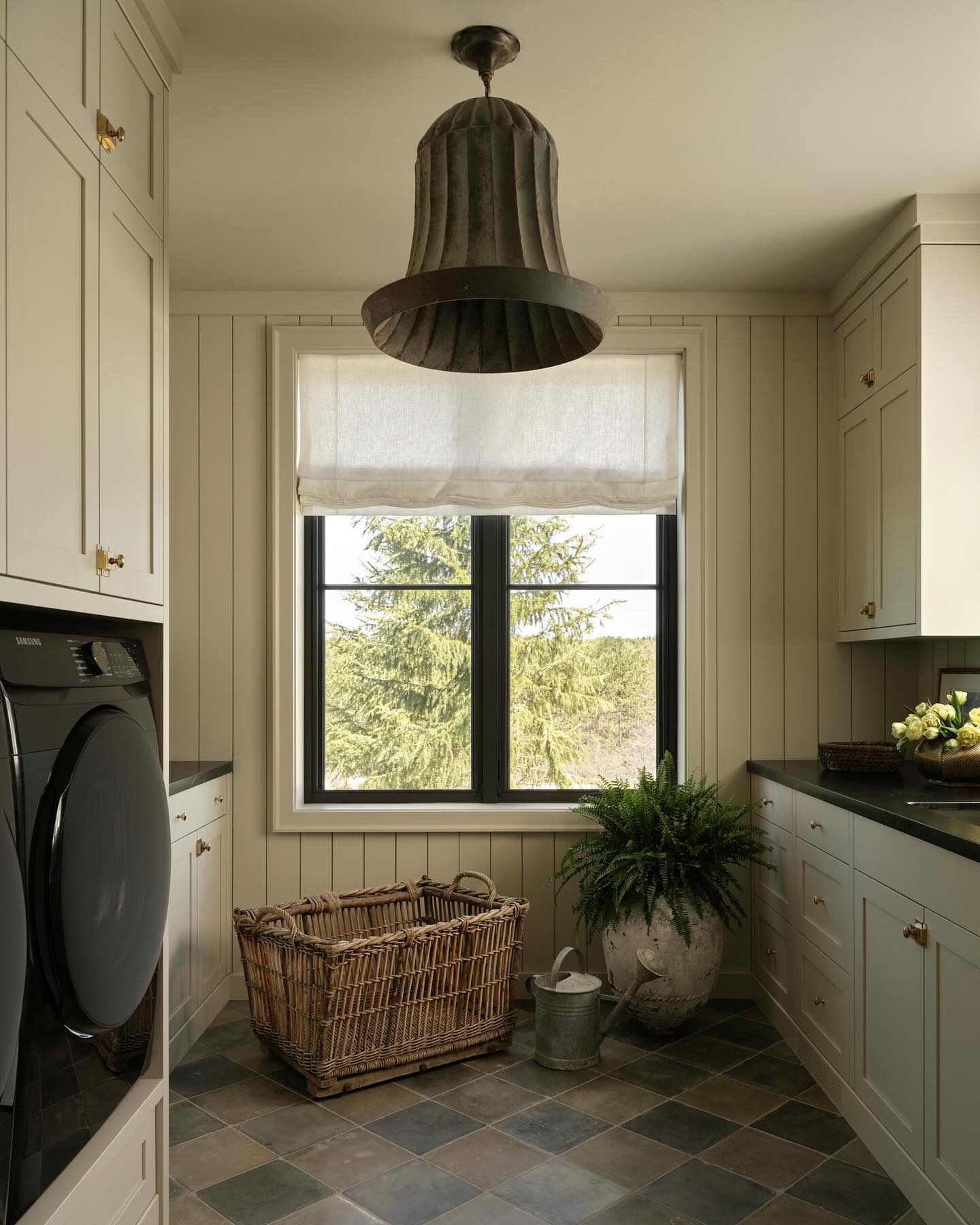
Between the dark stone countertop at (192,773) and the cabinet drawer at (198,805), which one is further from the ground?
the dark stone countertop at (192,773)

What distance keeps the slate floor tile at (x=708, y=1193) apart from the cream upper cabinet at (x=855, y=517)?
1.77 meters

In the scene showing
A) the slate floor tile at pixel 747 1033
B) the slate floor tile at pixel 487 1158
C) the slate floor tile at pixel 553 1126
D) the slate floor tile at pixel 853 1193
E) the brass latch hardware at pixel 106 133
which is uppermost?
the brass latch hardware at pixel 106 133

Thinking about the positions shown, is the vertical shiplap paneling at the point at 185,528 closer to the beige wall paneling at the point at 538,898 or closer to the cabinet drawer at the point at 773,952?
the beige wall paneling at the point at 538,898

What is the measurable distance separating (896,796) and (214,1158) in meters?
1.92

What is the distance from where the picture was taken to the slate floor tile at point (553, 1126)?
256cm

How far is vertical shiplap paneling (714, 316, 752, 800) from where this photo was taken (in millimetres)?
3701

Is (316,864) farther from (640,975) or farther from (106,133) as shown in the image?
(106,133)

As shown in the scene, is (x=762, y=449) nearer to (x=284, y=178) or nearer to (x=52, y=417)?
(x=284, y=178)

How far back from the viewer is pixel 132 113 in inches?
77.4

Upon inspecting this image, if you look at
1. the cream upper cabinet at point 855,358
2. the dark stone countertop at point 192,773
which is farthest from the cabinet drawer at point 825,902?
the dark stone countertop at point 192,773

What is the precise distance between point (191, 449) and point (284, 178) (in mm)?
1193

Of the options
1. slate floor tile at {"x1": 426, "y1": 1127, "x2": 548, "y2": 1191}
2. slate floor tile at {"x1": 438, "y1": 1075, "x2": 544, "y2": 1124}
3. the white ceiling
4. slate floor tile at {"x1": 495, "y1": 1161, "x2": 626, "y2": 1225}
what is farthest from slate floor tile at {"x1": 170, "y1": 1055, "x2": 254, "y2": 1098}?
the white ceiling

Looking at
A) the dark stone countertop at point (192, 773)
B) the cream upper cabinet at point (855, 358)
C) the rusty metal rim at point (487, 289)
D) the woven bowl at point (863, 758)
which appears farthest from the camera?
the cream upper cabinet at point (855, 358)

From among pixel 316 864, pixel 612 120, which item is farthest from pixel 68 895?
pixel 316 864
